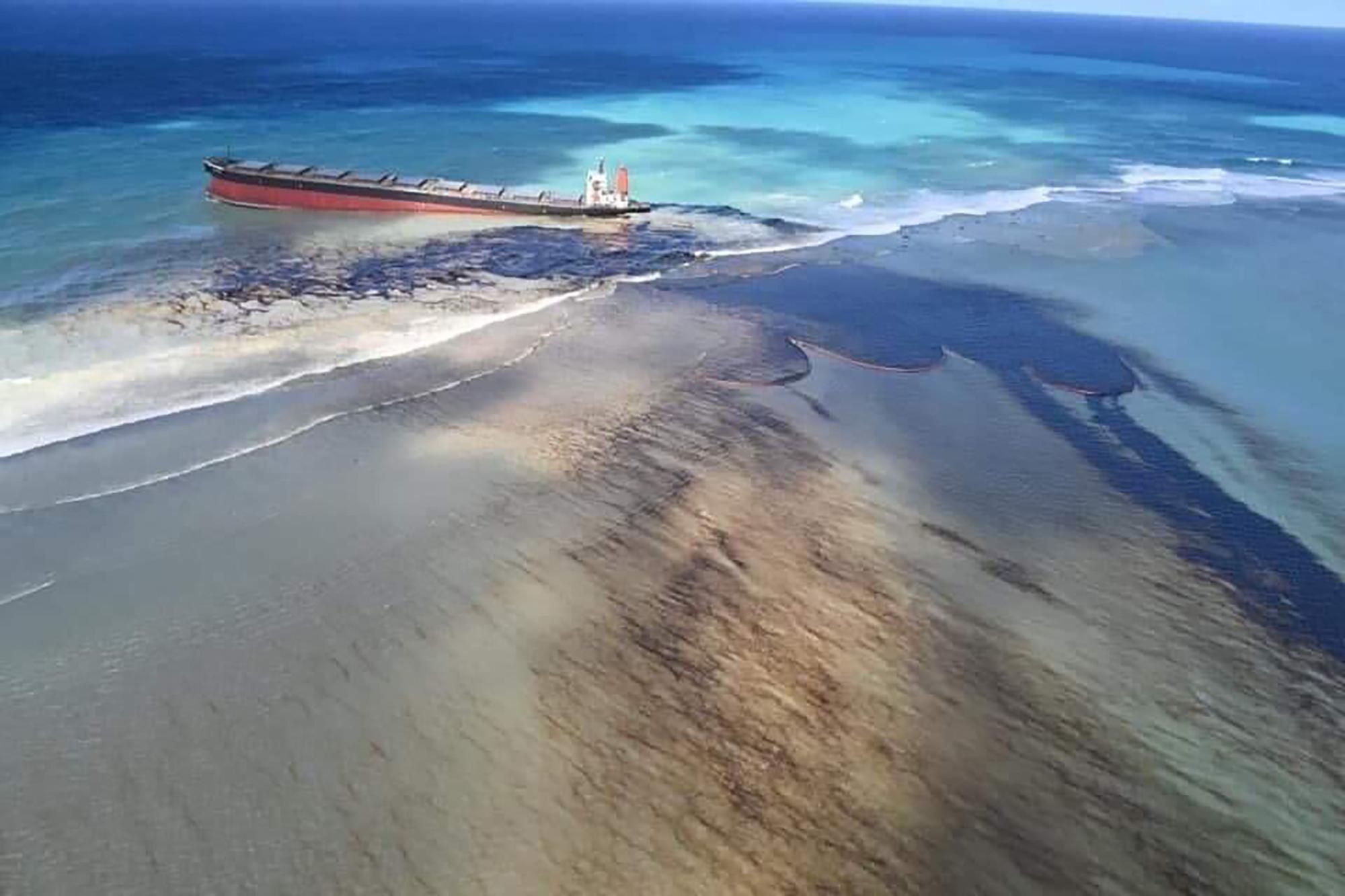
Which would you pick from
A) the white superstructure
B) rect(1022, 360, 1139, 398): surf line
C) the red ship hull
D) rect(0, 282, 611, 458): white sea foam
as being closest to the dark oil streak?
rect(1022, 360, 1139, 398): surf line

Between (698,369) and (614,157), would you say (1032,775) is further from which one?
(614,157)

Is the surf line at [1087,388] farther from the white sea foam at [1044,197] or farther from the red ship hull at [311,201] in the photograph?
the red ship hull at [311,201]

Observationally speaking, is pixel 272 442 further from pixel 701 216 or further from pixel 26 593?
pixel 701 216

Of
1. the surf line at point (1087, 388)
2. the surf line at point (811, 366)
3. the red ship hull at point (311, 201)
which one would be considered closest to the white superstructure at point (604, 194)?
the red ship hull at point (311, 201)

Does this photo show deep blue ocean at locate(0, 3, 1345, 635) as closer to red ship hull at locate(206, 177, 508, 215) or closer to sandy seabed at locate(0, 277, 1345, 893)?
red ship hull at locate(206, 177, 508, 215)

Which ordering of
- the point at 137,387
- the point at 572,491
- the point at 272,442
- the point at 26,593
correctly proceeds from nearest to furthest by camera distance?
the point at 26,593, the point at 572,491, the point at 272,442, the point at 137,387

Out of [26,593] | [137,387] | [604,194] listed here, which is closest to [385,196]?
[604,194]
